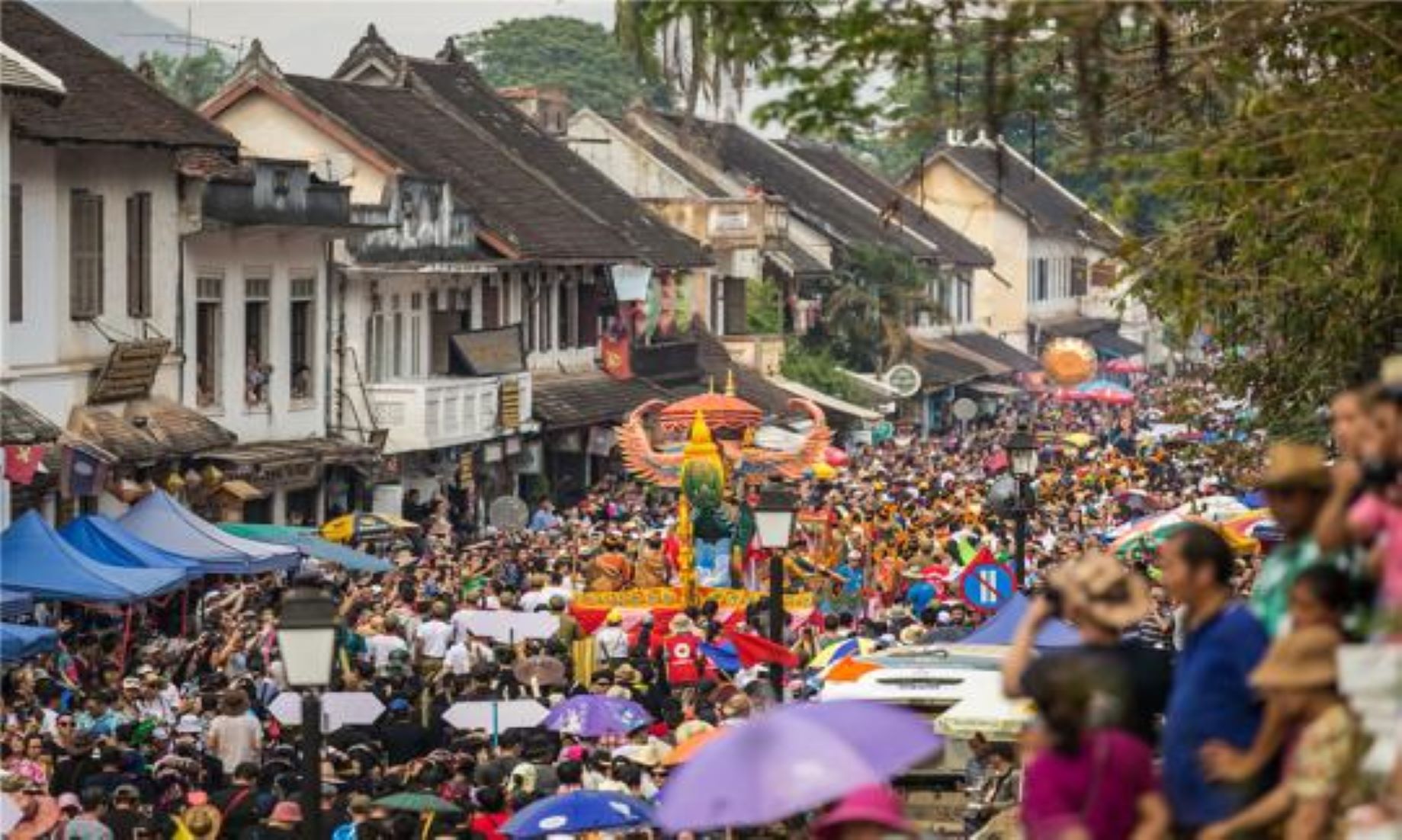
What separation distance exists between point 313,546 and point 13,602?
704cm

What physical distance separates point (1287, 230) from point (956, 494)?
29594 mm

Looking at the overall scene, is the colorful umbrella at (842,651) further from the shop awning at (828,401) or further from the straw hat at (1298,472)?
the shop awning at (828,401)

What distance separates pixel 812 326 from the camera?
74062mm

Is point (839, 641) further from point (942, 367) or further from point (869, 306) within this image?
point (942, 367)

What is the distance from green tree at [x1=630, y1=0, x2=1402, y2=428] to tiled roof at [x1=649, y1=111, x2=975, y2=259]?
166ft

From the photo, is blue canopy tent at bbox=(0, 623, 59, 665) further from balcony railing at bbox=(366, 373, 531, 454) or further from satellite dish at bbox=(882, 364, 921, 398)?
satellite dish at bbox=(882, 364, 921, 398)

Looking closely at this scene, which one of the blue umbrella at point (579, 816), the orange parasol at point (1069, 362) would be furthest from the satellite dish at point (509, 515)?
the orange parasol at point (1069, 362)

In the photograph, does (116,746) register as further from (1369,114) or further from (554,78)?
(554,78)

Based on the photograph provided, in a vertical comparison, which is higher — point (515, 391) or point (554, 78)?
point (554, 78)

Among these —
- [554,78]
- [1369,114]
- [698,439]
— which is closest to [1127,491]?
[698,439]

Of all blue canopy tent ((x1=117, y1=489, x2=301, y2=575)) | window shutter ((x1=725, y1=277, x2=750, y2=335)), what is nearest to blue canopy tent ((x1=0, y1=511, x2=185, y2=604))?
blue canopy tent ((x1=117, y1=489, x2=301, y2=575))

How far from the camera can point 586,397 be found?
56.9 meters

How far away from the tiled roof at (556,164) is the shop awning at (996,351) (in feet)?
78.8

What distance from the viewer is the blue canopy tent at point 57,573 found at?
1072 inches
